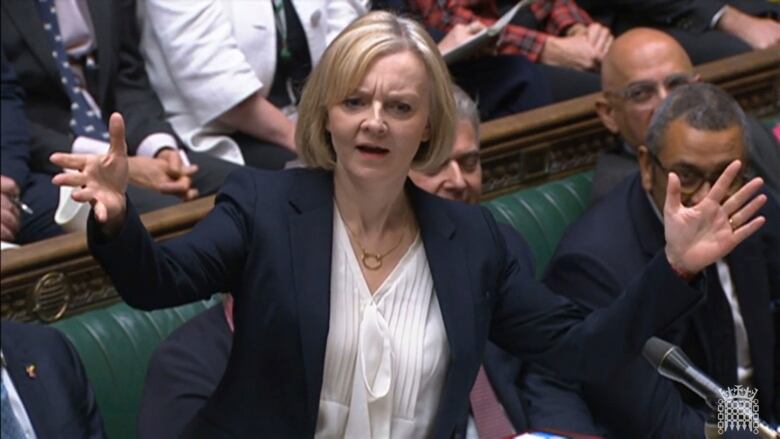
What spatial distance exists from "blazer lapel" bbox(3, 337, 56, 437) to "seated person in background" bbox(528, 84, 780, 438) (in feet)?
2.13

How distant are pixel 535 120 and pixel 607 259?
25.7 inches

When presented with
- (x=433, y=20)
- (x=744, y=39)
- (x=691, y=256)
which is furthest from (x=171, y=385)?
(x=744, y=39)

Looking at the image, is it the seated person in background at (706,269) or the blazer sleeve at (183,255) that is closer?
the blazer sleeve at (183,255)

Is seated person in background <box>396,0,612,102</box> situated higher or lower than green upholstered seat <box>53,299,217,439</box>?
higher

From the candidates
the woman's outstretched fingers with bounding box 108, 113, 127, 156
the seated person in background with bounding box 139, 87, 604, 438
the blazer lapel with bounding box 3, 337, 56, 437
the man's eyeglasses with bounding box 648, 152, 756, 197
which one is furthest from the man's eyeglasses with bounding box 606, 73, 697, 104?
the woman's outstretched fingers with bounding box 108, 113, 127, 156

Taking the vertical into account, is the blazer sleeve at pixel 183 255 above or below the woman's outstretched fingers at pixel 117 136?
below

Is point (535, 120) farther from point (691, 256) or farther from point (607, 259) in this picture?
point (691, 256)

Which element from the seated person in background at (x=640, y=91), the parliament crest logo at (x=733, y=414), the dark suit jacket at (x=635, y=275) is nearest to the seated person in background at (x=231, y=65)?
the seated person in background at (x=640, y=91)

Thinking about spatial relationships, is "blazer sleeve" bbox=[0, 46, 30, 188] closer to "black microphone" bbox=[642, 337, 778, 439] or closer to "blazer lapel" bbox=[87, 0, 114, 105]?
"blazer lapel" bbox=[87, 0, 114, 105]

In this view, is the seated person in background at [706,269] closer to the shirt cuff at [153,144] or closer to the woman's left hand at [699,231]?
the woman's left hand at [699,231]

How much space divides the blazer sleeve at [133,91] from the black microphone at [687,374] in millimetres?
1277

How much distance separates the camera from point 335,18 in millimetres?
2844

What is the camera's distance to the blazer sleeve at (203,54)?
2.63 meters

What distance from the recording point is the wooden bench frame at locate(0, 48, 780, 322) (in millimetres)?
2162
